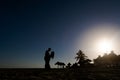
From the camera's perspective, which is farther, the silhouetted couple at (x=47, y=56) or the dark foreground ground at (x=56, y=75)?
the silhouetted couple at (x=47, y=56)

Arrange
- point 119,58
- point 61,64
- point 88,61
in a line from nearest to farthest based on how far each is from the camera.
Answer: point 61,64
point 119,58
point 88,61

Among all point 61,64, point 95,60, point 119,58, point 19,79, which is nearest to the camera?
point 19,79

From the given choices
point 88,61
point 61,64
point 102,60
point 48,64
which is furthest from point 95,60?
point 48,64

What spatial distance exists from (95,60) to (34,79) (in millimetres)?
73540

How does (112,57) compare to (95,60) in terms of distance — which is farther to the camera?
(95,60)

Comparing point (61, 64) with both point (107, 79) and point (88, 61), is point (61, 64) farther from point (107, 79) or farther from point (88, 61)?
point (107, 79)

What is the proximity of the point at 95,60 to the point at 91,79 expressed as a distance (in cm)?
7193

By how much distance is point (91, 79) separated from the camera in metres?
9.96

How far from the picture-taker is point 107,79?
995cm

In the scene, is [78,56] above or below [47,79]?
above

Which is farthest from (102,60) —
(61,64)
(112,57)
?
(61,64)

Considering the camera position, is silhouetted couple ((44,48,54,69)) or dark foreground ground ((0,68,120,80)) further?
silhouetted couple ((44,48,54,69))

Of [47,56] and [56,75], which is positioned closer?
[56,75]

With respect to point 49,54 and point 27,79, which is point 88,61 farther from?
point 27,79
